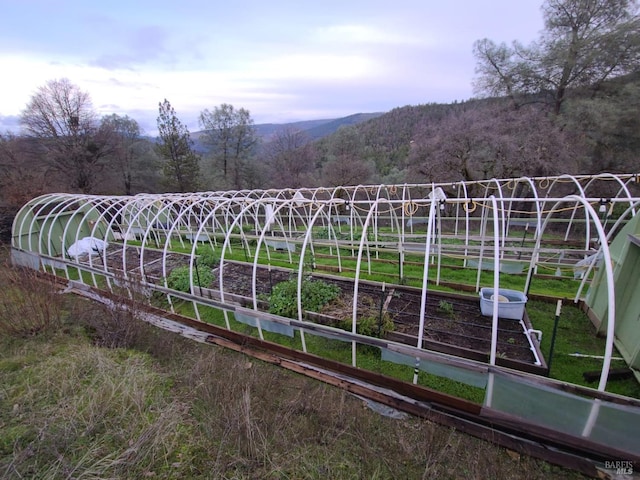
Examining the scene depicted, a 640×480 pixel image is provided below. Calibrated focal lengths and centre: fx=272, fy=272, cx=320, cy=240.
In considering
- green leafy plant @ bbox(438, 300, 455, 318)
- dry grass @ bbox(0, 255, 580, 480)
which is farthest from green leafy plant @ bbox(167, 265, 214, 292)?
green leafy plant @ bbox(438, 300, 455, 318)

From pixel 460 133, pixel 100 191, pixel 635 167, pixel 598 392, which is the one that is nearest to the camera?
pixel 598 392

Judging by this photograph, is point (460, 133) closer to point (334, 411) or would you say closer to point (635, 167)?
point (635, 167)

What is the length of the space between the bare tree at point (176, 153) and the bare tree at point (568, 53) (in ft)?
74.6

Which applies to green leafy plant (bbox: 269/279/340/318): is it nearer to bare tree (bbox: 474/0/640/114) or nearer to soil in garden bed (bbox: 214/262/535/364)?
soil in garden bed (bbox: 214/262/535/364)

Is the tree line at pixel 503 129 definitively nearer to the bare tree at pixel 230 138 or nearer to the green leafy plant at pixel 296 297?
the bare tree at pixel 230 138

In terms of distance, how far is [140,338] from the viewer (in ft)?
15.4

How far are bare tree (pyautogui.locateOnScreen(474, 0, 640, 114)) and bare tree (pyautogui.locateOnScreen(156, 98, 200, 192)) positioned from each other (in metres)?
22.7

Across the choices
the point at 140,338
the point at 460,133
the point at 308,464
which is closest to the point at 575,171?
the point at 460,133

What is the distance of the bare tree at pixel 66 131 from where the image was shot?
59.3ft

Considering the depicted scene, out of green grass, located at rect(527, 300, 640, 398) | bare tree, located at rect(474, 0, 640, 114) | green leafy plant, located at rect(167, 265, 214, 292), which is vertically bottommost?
green grass, located at rect(527, 300, 640, 398)

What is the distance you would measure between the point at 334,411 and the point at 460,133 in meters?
15.4

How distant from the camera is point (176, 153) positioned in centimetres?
2350

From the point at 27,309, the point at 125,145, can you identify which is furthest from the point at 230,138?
the point at 27,309

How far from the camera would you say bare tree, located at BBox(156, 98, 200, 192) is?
22781mm
